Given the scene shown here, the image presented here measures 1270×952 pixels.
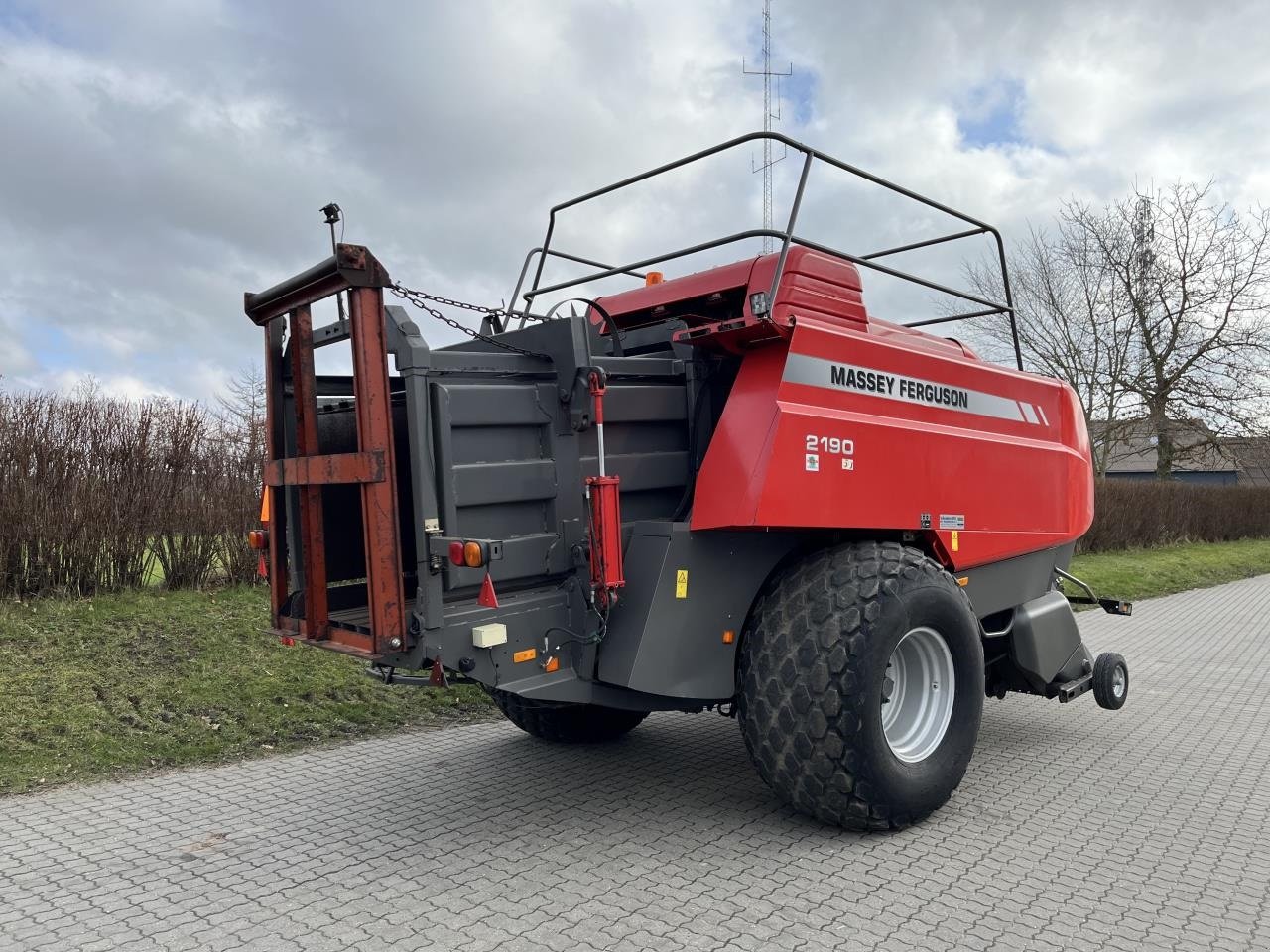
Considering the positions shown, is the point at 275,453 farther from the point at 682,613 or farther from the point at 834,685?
the point at 834,685

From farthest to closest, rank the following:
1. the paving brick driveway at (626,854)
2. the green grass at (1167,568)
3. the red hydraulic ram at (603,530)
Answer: the green grass at (1167,568) < the red hydraulic ram at (603,530) < the paving brick driveway at (626,854)

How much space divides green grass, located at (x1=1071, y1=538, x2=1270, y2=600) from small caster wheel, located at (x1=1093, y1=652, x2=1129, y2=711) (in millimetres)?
8319

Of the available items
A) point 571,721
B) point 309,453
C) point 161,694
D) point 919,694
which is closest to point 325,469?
point 309,453

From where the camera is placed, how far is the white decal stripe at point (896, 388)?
13.2ft

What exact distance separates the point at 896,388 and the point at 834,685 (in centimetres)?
147

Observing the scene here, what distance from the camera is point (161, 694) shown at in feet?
19.8

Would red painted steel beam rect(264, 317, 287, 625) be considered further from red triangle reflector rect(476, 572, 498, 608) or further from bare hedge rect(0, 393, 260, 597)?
bare hedge rect(0, 393, 260, 597)

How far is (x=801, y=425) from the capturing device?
12.8ft

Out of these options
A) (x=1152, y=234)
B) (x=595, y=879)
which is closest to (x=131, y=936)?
(x=595, y=879)

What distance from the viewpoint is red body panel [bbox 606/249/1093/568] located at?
12.8ft

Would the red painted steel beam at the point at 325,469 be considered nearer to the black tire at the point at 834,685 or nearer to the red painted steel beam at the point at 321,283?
the red painted steel beam at the point at 321,283

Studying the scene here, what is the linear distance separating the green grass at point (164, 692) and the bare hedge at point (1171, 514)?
45.6 feet

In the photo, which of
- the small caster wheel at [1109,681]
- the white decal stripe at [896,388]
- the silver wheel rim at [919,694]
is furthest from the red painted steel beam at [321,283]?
the small caster wheel at [1109,681]

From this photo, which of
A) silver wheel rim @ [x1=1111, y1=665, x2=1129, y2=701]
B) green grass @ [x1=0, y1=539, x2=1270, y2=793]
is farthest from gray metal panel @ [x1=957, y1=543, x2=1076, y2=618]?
green grass @ [x1=0, y1=539, x2=1270, y2=793]
